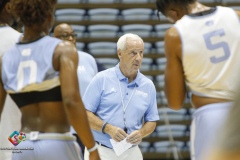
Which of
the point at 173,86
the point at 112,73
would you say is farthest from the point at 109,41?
the point at 173,86

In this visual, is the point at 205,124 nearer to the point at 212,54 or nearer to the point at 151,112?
the point at 212,54

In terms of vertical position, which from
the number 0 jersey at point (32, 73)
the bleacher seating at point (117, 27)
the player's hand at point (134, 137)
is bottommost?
the bleacher seating at point (117, 27)

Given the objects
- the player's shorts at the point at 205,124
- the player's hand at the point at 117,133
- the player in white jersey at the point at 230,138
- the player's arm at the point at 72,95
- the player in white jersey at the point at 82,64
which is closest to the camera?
the player in white jersey at the point at 230,138

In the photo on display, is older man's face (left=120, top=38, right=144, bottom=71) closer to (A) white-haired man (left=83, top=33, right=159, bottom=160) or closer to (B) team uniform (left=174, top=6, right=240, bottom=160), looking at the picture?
(A) white-haired man (left=83, top=33, right=159, bottom=160)

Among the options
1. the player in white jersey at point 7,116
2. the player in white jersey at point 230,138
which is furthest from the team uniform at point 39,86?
the player in white jersey at point 230,138

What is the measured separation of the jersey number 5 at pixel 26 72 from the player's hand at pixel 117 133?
1.60 meters

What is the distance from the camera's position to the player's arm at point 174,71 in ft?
9.23

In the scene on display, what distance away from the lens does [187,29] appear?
2.83 m

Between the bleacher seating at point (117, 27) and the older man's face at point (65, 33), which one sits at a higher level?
the older man's face at point (65, 33)

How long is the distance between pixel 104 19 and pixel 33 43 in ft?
28.2

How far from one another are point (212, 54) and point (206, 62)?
5 cm

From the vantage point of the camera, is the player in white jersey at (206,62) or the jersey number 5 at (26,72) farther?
the player in white jersey at (206,62)

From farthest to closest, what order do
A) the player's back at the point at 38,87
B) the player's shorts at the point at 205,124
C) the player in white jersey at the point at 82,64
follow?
the player in white jersey at the point at 82,64 < the player's shorts at the point at 205,124 < the player's back at the point at 38,87

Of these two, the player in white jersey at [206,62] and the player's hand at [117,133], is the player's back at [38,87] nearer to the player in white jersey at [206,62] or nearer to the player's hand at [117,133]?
the player in white jersey at [206,62]
